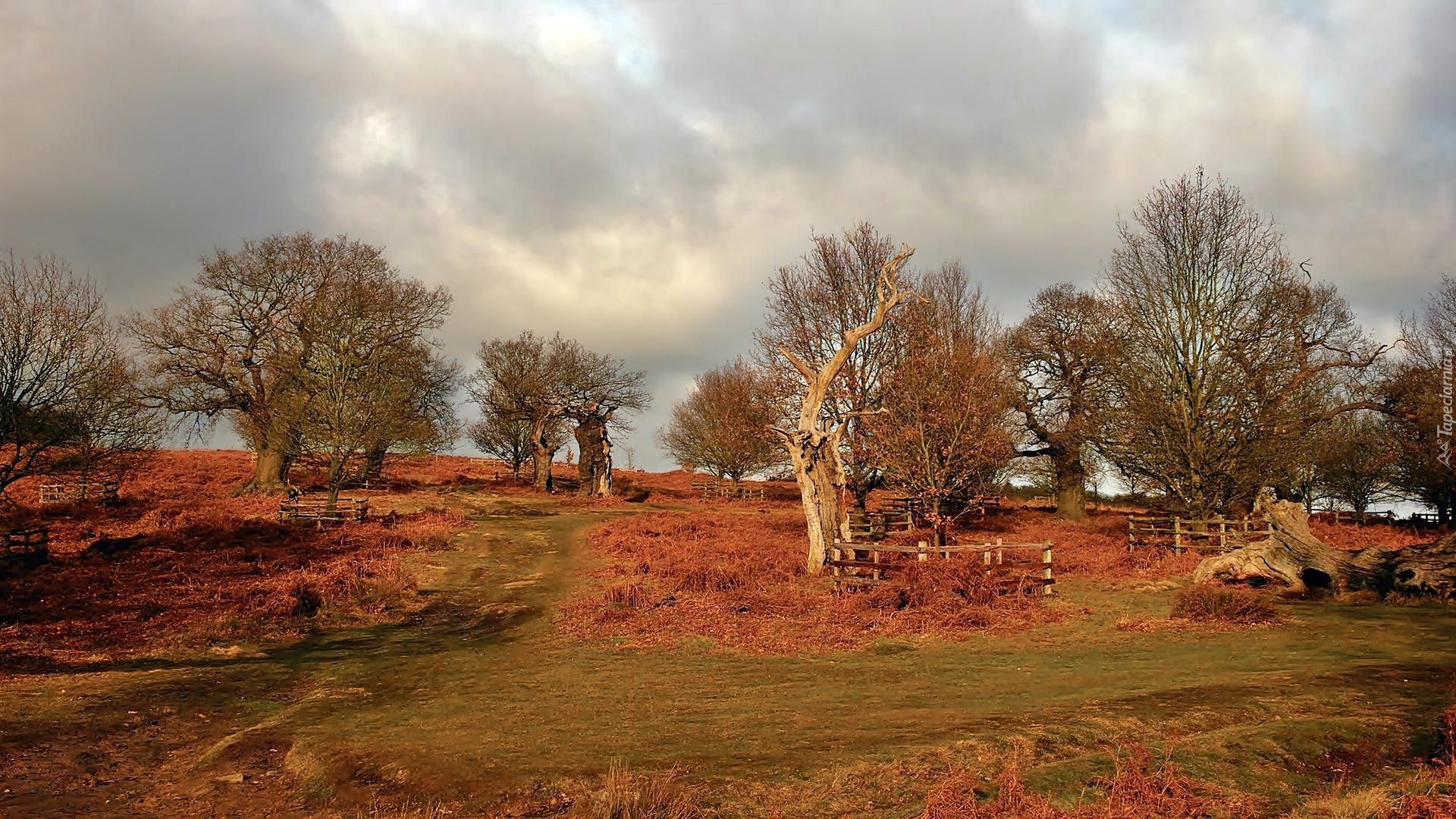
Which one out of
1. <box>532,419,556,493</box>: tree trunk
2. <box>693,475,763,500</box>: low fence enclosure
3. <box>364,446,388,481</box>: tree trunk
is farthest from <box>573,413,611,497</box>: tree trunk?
<box>364,446,388,481</box>: tree trunk

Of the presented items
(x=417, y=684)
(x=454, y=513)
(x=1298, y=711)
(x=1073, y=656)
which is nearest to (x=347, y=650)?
(x=417, y=684)

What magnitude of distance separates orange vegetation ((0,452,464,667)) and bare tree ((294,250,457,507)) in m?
4.16

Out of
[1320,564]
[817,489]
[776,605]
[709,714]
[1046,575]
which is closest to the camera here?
[709,714]

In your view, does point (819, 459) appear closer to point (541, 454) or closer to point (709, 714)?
point (709, 714)

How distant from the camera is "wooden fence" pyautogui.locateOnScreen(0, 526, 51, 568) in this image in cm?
2011

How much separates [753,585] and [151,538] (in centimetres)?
2030

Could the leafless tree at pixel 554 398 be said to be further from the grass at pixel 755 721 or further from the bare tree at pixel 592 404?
the grass at pixel 755 721

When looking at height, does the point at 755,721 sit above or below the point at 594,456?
below

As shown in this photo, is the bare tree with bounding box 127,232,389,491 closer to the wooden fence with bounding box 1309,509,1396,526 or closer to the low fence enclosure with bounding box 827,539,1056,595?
the low fence enclosure with bounding box 827,539,1056,595

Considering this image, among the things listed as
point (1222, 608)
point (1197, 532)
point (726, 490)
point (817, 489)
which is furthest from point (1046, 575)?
point (726, 490)

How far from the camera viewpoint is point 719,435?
54.1m

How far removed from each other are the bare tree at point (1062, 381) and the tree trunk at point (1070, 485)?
0.13 ft

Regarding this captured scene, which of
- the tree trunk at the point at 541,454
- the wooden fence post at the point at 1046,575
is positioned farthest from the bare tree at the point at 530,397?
the wooden fence post at the point at 1046,575

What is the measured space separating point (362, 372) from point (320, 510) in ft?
25.6
